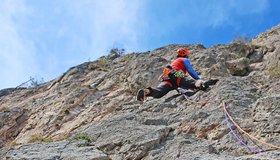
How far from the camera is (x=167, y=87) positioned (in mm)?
12484

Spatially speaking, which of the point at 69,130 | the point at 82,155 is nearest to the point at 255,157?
the point at 82,155

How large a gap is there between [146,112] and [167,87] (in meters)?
2.24

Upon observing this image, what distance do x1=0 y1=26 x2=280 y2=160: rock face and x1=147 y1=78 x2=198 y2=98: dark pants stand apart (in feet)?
0.71

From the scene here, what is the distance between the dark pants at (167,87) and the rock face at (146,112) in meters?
0.22

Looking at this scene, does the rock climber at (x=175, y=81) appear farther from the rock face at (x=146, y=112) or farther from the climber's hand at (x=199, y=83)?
the rock face at (x=146, y=112)

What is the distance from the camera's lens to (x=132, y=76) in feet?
46.8

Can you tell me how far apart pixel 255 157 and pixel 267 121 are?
4.67 ft

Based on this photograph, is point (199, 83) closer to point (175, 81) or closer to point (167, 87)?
point (175, 81)

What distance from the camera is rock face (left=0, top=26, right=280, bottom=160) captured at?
7.96m

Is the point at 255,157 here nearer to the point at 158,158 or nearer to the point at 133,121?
the point at 158,158

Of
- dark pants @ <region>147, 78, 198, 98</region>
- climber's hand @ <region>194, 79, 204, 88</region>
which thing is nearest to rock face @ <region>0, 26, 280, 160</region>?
dark pants @ <region>147, 78, 198, 98</region>

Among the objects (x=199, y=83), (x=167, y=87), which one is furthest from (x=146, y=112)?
(x=167, y=87)

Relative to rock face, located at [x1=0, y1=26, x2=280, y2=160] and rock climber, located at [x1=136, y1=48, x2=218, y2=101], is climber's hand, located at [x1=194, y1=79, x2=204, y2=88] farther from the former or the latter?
rock face, located at [x1=0, y1=26, x2=280, y2=160]

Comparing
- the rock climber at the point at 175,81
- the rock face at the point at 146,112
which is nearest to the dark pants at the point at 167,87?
the rock climber at the point at 175,81
